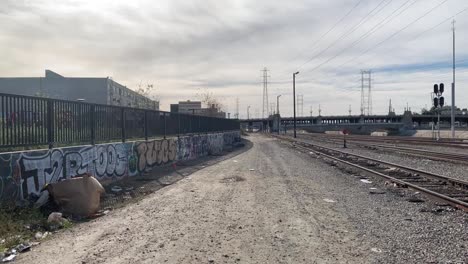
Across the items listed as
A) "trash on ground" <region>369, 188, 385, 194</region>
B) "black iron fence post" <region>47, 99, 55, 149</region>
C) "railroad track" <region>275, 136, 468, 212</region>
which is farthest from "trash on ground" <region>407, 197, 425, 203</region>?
"black iron fence post" <region>47, 99, 55, 149</region>

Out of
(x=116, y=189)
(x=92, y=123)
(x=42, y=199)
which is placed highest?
(x=92, y=123)

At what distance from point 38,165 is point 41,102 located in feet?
5.32

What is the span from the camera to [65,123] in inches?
474

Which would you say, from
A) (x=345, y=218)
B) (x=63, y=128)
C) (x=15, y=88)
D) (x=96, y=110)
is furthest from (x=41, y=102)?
(x=15, y=88)

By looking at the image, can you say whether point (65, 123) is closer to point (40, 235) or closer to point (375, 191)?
point (40, 235)

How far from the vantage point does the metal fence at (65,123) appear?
962 centimetres

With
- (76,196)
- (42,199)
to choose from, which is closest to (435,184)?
(76,196)

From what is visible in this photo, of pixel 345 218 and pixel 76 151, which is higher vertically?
pixel 76 151

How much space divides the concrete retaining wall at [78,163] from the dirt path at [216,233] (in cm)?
182

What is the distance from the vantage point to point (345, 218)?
9242mm

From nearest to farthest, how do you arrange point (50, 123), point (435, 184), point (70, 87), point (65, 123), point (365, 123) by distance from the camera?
point (50, 123) → point (65, 123) → point (435, 184) → point (70, 87) → point (365, 123)

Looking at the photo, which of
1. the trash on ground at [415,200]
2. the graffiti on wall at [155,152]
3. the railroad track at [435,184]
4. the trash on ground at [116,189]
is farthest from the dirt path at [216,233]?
the graffiti on wall at [155,152]

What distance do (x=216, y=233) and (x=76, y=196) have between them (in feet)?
12.3

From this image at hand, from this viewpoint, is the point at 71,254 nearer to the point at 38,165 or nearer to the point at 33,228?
the point at 33,228
